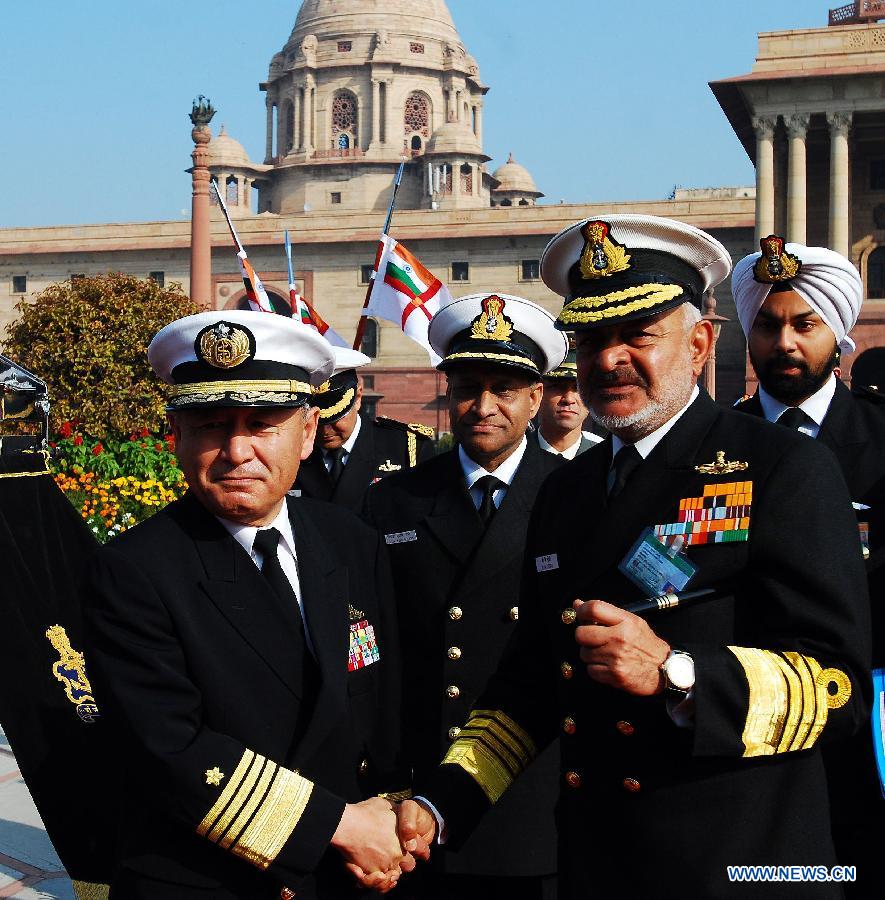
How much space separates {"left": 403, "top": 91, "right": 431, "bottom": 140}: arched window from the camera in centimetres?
7300

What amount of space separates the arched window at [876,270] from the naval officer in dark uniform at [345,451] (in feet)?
125

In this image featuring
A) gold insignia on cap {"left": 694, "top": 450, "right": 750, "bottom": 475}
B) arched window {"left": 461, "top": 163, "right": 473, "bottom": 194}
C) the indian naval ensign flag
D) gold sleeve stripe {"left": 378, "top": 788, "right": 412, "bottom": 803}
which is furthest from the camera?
arched window {"left": 461, "top": 163, "right": 473, "bottom": 194}

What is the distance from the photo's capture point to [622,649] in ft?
7.68

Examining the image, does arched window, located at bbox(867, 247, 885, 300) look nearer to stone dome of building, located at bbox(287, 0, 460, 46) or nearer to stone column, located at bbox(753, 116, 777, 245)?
stone column, located at bbox(753, 116, 777, 245)

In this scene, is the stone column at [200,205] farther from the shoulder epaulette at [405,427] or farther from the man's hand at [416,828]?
the man's hand at [416,828]

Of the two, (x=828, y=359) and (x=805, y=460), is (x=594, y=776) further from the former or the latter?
(x=828, y=359)

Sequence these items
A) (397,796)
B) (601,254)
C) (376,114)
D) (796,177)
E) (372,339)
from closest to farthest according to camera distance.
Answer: (601,254)
(397,796)
(796,177)
(372,339)
(376,114)

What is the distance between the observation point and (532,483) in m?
4.28

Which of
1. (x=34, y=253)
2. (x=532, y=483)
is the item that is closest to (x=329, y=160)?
Answer: (x=34, y=253)

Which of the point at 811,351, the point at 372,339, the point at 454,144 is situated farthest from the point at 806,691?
the point at 454,144

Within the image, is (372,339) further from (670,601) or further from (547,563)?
(670,601)

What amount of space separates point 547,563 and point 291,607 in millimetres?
582

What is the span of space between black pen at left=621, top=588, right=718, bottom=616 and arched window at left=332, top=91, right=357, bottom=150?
238 feet

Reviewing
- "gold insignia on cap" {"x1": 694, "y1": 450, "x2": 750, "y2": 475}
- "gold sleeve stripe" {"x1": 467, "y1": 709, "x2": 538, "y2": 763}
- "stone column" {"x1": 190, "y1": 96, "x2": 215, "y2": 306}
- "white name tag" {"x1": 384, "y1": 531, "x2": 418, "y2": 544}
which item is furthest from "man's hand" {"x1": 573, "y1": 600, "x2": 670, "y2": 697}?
"stone column" {"x1": 190, "y1": 96, "x2": 215, "y2": 306}
